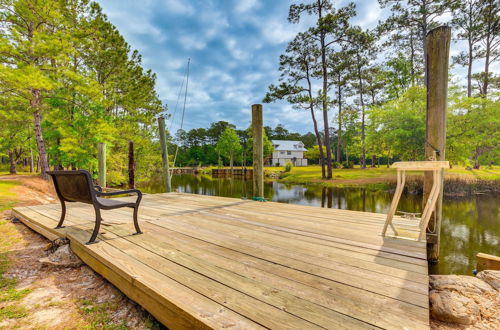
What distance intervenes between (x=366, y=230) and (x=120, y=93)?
17812mm

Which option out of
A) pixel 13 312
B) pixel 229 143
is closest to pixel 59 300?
pixel 13 312

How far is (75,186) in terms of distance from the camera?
2414 millimetres

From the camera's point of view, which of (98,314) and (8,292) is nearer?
(98,314)

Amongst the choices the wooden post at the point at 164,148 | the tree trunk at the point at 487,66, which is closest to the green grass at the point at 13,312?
the wooden post at the point at 164,148

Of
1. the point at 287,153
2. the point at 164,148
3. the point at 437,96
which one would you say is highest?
the point at 287,153

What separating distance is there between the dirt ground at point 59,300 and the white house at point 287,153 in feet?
155

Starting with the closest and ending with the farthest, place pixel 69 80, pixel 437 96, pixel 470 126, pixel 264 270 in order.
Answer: pixel 264 270
pixel 437 96
pixel 69 80
pixel 470 126

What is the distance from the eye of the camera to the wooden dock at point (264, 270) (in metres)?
1.21

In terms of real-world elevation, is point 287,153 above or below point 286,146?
below

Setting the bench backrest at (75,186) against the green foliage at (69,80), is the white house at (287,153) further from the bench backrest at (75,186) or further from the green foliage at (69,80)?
the bench backrest at (75,186)

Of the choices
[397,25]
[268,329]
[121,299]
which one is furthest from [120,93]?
[397,25]

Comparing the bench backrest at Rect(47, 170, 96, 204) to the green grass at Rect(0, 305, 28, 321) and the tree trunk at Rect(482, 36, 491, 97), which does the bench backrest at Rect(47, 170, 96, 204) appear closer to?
the green grass at Rect(0, 305, 28, 321)

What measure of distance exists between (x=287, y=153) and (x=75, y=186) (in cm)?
4960

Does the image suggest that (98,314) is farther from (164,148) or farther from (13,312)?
(164,148)
